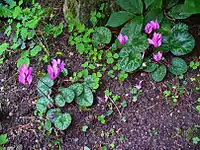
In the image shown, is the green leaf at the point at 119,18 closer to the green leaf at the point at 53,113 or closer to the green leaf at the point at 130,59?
the green leaf at the point at 130,59

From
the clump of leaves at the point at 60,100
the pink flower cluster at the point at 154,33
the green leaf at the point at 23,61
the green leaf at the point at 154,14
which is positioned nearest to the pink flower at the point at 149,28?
the pink flower cluster at the point at 154,33

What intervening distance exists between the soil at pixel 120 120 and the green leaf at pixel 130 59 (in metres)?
0.09

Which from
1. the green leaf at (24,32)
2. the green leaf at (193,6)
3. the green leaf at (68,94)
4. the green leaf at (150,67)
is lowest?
the green leaf at (68,94)

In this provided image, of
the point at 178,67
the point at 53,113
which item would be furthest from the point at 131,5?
the point at 53,113

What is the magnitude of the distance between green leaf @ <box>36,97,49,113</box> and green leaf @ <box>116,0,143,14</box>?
0.85 meters

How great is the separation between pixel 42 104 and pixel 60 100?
13 cm

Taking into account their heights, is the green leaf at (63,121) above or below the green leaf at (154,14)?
below

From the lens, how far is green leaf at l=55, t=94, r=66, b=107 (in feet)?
6.51

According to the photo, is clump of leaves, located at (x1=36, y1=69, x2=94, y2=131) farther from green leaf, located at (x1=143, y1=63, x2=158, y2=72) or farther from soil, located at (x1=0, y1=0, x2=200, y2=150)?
green leaf, located at (x1=143, y1=63, x2=158, y2=72)

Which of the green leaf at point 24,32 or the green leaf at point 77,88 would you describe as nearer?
the green leaf at point 77,88

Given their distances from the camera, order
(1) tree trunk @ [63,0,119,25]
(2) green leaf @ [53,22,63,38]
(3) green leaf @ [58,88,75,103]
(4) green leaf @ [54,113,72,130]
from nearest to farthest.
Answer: (4) green leaf @ [54,113,72,130] → (3) green leaf @ [58,88,75,103] → (1) tree trunk @ [63,0,119,25] → (2) green leaf @ [53,22,63,38]

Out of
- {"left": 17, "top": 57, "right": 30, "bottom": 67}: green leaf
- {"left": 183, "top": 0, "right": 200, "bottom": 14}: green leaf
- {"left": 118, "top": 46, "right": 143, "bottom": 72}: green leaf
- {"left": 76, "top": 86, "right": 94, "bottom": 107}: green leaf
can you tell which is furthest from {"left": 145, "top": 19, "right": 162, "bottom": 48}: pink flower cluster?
{"left": 17, "top": 57, "right": 30, "bottom": 67}: green leaf

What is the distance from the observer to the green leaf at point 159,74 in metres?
2.04

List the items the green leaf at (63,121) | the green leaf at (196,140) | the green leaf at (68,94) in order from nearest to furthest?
the green leaf at (196,140)
the green leaf at (63,121)
the green leaf at (68,94)
